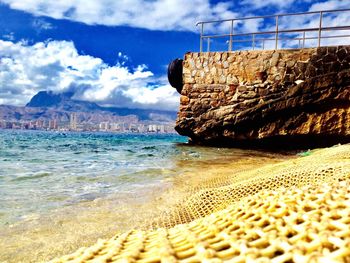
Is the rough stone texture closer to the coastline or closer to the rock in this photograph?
the rock

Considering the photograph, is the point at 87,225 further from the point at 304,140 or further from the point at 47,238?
the point at 304,140

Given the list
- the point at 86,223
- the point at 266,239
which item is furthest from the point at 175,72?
the point at 266,239

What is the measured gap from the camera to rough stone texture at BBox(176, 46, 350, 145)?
1352 cm

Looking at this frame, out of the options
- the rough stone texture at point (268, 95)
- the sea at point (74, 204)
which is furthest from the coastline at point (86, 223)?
the rough stone texture at point (268, 95)

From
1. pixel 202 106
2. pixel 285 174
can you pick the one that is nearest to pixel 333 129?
pixel 202 106

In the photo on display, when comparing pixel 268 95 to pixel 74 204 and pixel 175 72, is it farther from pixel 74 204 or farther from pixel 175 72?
pixel 74 204

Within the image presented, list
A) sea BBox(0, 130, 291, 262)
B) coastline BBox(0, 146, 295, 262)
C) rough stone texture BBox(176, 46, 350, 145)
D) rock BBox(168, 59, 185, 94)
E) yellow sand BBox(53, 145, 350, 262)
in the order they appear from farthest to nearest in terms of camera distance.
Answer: rock BBox(168, 59, 185, 94) < rough stone texture BBox(176, 46, 350, 145) < sea BBox(0, 130, 291, 262) < coastline BBox(0, 146, 295, 262) < yellow sand BBox(53, 145, 350, 262)

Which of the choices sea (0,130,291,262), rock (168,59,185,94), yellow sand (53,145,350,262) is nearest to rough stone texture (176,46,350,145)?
rock (168,59,185,94)

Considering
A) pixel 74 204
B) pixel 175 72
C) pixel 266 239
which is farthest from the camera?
pixel 175 72

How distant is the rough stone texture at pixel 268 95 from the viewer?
13523mm

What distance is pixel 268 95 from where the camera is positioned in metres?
14.2

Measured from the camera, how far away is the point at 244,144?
15.9 m

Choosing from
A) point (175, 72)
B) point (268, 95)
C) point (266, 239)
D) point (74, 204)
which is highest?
point (175, 72)

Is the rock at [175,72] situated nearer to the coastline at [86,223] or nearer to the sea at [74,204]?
the sea at [74,204]
